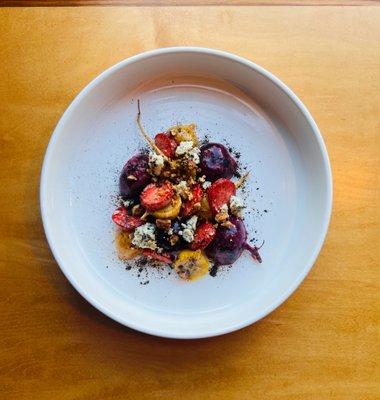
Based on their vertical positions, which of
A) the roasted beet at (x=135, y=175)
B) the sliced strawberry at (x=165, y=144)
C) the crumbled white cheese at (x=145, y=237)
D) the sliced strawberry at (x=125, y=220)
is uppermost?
the sliced strawberry at (x=165, y=144)

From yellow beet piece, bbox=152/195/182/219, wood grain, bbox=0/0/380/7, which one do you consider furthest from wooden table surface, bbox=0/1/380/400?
yellow beet piece, bbox=152/195/182/219

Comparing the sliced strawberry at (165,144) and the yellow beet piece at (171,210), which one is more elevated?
the sliced strawberry at (165,144)

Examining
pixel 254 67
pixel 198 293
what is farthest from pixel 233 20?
pixel 198 293

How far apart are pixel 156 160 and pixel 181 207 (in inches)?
3.7

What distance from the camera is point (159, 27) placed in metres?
1.07

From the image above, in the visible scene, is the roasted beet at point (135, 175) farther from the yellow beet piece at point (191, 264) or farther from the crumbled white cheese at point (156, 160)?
the yellow beet piece at point (191, 264)

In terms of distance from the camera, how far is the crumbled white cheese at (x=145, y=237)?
1.00m

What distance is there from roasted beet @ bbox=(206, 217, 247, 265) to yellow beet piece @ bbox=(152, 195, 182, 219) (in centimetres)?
8

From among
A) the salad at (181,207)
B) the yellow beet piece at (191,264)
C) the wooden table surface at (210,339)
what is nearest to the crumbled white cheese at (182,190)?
the salad at (181,207)

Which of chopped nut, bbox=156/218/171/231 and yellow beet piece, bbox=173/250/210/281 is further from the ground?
chopped nut, bbox=156/218/171/231

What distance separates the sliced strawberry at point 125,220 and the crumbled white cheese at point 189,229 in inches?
3.0

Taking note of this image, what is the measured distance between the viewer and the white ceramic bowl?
3.30ft

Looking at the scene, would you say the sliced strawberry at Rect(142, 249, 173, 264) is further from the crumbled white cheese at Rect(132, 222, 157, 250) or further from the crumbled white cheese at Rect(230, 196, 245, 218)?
the crumbled white cheese at Rect(230, 196, 245, 218)

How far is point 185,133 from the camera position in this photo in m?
1.04
